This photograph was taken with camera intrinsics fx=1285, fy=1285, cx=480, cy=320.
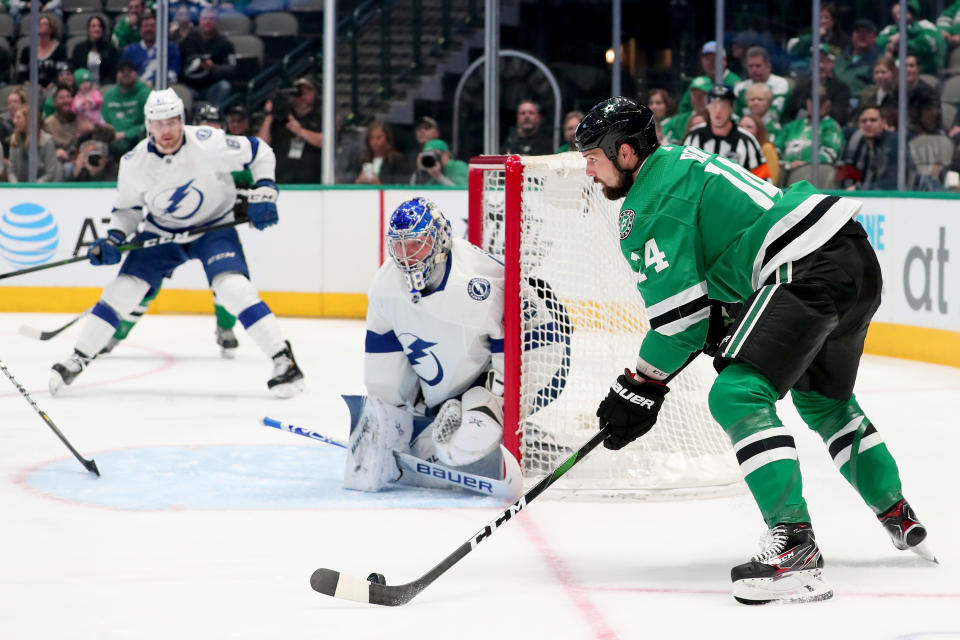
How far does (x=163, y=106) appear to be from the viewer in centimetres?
504

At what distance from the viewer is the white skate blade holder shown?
2.26 meters

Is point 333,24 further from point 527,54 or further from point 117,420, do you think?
point 117,420

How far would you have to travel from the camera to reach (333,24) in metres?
7.68

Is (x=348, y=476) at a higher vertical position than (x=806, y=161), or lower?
lower

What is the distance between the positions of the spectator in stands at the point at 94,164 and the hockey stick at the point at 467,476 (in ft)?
16.6

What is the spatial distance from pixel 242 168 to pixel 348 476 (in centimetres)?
232

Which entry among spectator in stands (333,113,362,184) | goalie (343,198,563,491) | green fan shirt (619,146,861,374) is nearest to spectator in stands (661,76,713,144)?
spectator in stands (333,113,362,184)

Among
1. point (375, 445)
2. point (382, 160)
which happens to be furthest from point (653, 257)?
point (382, 160)

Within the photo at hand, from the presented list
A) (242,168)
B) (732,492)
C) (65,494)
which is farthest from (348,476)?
(242,168)

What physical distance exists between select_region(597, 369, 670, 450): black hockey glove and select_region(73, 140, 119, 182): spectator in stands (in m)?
5.99

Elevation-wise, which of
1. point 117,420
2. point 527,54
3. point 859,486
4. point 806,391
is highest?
point 527,54

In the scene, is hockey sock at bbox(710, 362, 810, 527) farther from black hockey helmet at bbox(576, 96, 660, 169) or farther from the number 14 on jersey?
black hockey helmet at bbox(576, 96, 660, 169)

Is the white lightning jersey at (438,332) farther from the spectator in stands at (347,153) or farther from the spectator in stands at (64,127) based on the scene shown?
the spectator in stands at (64,127)

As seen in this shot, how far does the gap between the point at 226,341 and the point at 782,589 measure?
4.14 m
